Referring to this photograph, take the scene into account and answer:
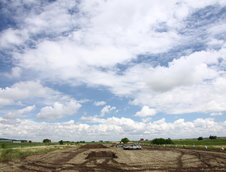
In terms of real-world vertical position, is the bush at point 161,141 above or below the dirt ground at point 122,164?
above

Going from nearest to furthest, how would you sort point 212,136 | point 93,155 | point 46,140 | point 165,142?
1. point 93,155
2. point 165,142
3. point 212,136
4. point 46,140

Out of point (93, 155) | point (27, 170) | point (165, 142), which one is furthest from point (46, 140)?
point (27, 170)

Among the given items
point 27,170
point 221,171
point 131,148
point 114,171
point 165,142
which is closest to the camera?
point 221,171

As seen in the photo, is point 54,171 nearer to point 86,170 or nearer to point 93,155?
point 86,170

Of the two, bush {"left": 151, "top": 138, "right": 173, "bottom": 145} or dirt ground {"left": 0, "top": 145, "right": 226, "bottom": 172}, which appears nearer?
dirt ground {"left": 0, "top": 145, "right": 226, "bottom": 172}

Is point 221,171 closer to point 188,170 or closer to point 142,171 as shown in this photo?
point 188,170

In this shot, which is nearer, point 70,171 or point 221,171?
point 221,171

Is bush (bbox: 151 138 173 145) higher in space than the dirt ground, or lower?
higher

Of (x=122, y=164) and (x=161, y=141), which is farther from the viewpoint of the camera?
(x=161, y=141)

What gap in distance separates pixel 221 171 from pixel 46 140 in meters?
162

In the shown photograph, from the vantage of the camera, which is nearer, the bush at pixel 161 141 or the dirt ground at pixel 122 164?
the dirt ground at pixel 122 164

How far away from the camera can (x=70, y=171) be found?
2747 centimetres

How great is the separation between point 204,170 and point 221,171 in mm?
1721

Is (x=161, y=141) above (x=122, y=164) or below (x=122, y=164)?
above
